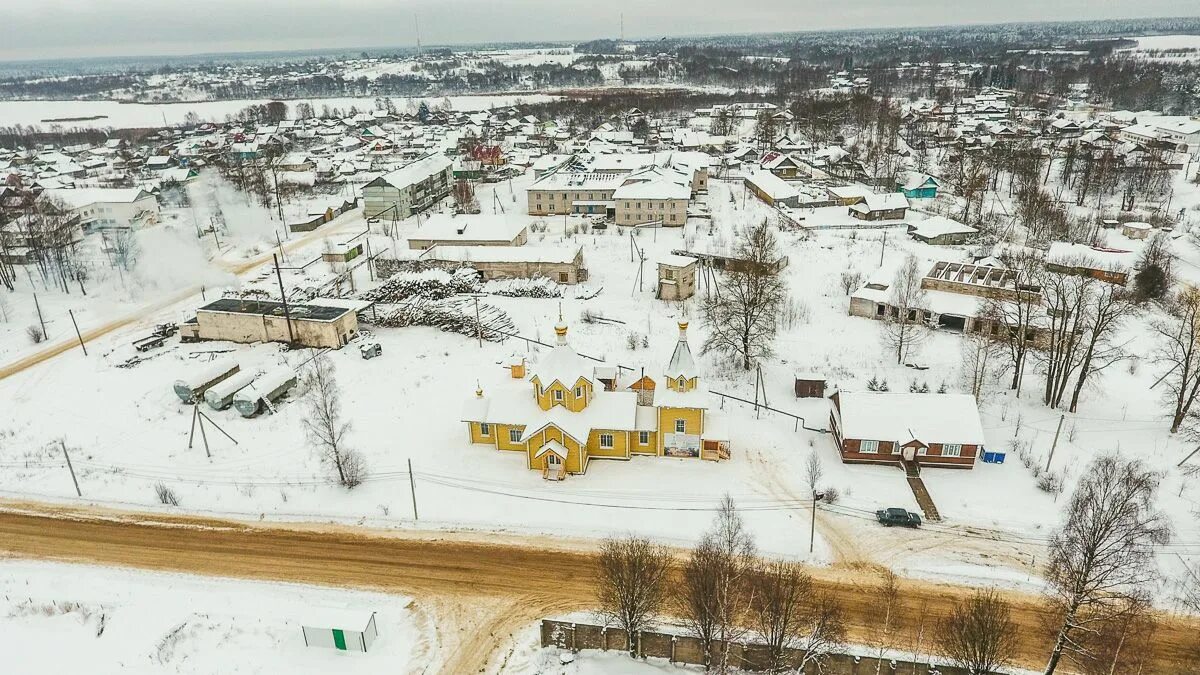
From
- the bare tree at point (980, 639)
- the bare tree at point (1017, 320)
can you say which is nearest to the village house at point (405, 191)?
the bare tree at point (1017, 320)

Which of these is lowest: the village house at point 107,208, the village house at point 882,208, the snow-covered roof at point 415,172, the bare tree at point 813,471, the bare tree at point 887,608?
the bare tree at point 887,608

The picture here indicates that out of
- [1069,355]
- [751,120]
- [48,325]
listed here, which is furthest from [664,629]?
[751,120]

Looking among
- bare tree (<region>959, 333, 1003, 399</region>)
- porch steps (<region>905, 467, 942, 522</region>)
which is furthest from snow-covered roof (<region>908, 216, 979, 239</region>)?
porch steps (<region>905, 467, 942, 522</region>)

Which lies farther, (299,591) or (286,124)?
(286,124)

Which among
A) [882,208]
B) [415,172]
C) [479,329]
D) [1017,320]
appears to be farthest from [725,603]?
[415,172]

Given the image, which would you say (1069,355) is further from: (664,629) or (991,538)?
(664,629)

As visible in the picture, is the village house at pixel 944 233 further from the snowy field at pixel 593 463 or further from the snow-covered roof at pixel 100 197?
the snow-covered roof at pixel 100 197
